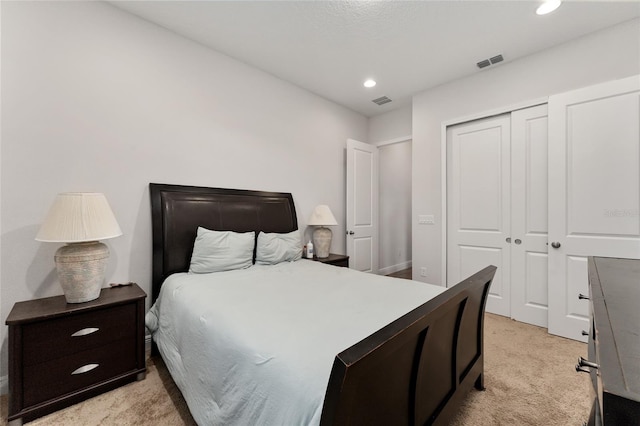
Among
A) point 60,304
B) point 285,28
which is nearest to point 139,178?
point 60,304

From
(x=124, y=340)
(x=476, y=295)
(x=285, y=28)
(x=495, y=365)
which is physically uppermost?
(x=285, y=28)

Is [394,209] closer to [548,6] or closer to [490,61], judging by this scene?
[490,61]

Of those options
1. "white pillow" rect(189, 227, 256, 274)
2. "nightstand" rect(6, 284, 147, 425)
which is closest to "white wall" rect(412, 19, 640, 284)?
"white pillow" rect(189, 227, 256, 274)

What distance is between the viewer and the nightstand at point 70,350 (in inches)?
59.4

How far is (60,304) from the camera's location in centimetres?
173

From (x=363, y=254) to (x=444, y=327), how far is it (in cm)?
293

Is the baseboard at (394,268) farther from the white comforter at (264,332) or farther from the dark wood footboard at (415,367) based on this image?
the dark wood footboard at (415,367)

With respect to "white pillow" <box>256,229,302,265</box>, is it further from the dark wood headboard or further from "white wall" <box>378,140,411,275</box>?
"white wall" <box>378,140,411,275</box>

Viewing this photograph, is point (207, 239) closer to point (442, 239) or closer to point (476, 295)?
point (476, 295)

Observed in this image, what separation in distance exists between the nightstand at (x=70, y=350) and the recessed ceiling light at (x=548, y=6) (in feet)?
12.8

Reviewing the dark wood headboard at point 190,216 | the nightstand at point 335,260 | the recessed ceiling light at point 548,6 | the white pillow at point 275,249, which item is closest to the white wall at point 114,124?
the dark wood headboard at point 190,216

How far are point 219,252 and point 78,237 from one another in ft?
3.15

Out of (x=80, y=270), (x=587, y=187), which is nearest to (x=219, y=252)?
(x=80, y=270)

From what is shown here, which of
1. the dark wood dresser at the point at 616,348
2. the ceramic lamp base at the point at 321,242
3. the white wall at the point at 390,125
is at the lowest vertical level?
the ceramic lamp base at the point at 321,242
